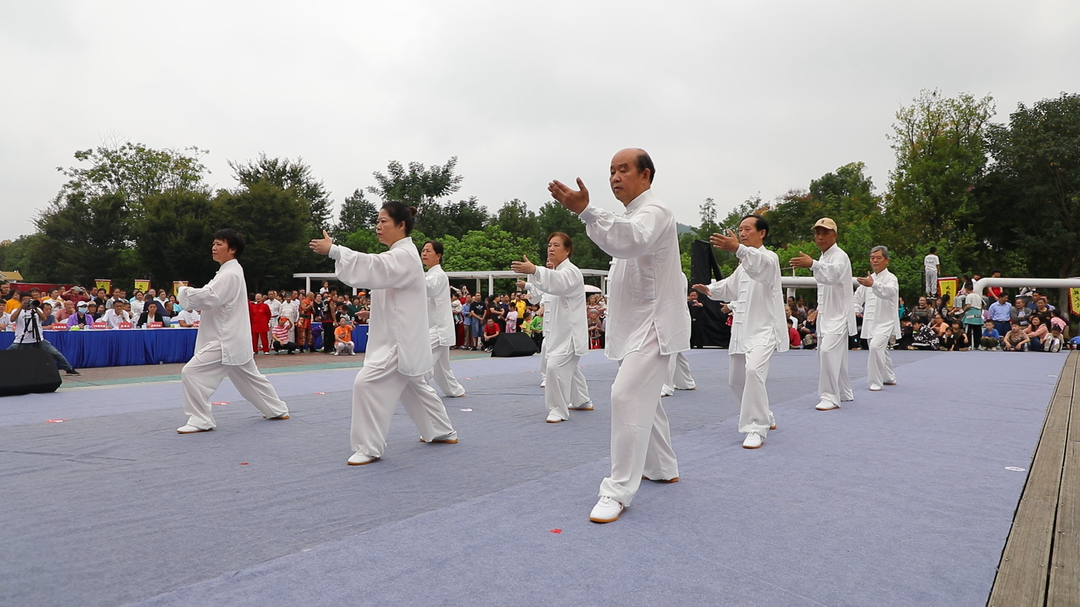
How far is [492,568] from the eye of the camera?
2676 millimetres

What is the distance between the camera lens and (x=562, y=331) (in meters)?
6.73

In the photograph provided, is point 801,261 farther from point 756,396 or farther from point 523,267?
point 523,267

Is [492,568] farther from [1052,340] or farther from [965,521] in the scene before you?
[1052,340]

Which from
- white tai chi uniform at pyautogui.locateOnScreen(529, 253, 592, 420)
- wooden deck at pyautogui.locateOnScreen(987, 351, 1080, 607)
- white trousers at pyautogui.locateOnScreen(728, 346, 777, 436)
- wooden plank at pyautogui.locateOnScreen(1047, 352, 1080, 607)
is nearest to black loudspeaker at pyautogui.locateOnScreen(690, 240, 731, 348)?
white tai chi uniform at pyautogui.locateOnScreen(529, 253, 592, 420)

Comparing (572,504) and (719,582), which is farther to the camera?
(572,504)

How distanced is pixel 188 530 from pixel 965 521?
3.62m

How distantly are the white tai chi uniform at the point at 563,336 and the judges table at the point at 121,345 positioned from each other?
909 centimetres

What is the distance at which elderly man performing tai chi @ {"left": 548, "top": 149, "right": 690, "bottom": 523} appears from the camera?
337 centimetres

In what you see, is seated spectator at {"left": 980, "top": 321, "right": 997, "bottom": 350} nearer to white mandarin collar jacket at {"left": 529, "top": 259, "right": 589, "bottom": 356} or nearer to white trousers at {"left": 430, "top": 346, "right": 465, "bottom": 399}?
white mandarin collar jacket at {"left": 529, "top": 259, "right": 589, "bottom": 356}

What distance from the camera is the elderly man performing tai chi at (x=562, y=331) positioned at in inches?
250

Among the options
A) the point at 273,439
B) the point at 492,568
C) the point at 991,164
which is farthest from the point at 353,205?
the point at 492,568

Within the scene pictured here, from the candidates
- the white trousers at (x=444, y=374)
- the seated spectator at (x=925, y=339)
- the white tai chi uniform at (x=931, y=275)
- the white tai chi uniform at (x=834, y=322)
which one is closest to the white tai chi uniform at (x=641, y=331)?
the white tai chi uniform at (x=834, y=322)

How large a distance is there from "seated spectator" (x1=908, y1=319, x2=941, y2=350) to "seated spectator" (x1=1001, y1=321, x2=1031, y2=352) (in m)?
1.39

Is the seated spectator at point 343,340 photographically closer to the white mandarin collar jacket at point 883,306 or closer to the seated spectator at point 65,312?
the seated spectator at point 65,312
